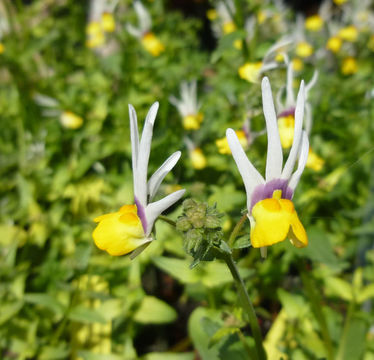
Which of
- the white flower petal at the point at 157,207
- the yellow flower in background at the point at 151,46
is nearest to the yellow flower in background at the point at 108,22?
the yellow flower in background at the point at 151,46

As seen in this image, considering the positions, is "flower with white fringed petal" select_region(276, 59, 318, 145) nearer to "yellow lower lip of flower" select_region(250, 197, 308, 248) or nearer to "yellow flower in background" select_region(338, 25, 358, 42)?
"yellow lower lip of flower" select_region(250, 197, 308, 248)

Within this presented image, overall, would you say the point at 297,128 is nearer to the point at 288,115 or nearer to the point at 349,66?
the point at 288,115

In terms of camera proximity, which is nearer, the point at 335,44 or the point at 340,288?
the point at 340,288

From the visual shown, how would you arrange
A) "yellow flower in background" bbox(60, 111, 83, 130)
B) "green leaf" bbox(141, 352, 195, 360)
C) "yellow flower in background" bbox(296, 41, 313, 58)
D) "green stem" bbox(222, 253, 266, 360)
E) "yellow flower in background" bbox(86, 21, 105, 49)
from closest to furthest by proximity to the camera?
1. "green stem" bbox(222, 253, 266, 360)
2. "green leaf" bbox(141, 352, 195, 360)
3. "yellow flower in background" bbox(60, 111, 83, 130)
4. "yellow flower in background" bbox(296, 41, 313, 58)
5. "yellow flower in background" bbox(86, 21, 105, 49)

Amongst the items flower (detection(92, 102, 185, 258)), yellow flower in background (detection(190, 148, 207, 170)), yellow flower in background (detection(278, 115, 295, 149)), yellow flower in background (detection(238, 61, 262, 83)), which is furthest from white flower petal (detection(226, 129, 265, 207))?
yellow flower in background (detection(190, 148, 207, 170))

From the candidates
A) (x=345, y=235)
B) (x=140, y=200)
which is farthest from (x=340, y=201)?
(x=140, y=200)

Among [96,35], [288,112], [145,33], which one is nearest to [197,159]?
[288,112]
